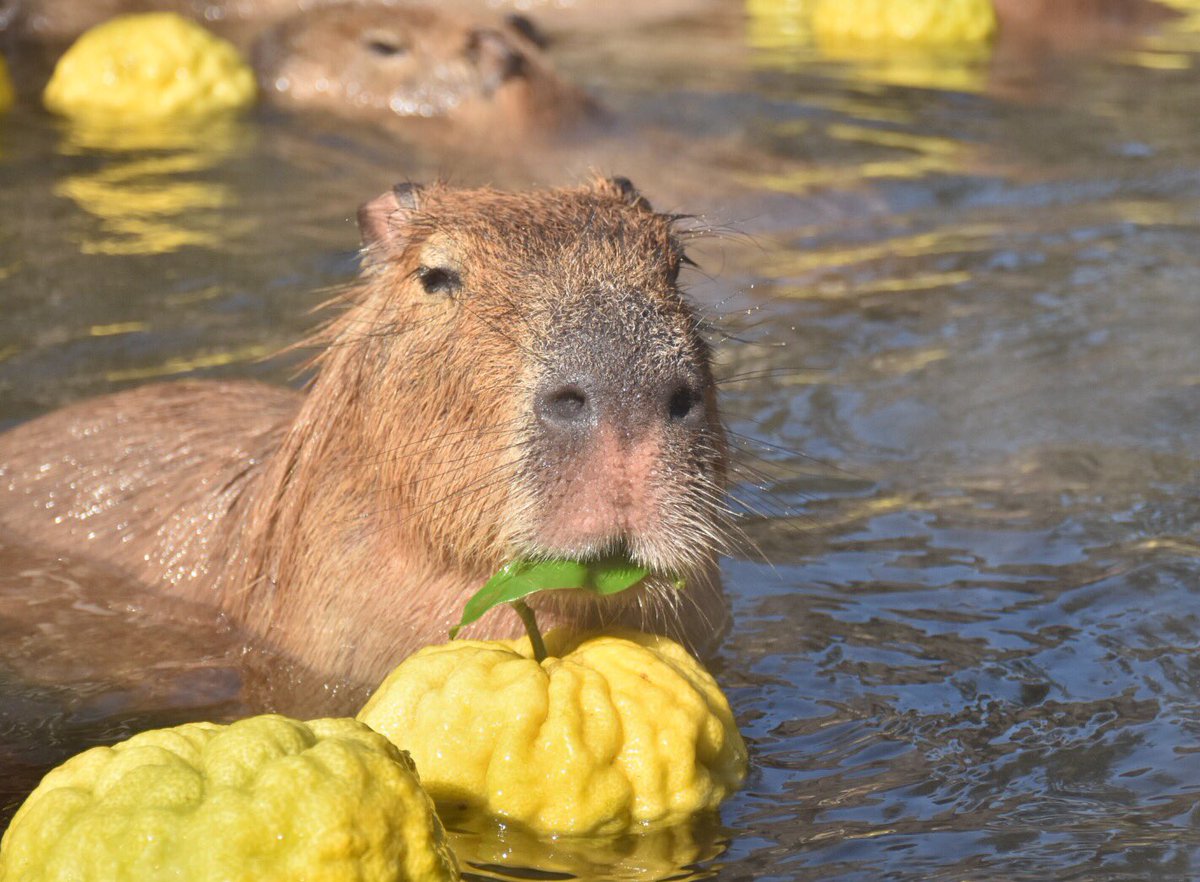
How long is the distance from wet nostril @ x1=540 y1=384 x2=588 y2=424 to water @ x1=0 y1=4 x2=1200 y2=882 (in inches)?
23.3

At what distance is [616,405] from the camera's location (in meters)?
3.09

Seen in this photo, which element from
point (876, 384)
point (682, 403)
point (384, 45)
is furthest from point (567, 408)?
point (384, 45)

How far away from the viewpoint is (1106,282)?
23.0 feet

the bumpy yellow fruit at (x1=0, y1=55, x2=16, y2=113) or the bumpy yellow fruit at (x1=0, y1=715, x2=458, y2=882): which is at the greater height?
the bumpy yellow fruit at (x1=0, y1=55, x2=16, y2=113)

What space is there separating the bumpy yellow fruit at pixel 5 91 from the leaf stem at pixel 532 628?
6.96 m

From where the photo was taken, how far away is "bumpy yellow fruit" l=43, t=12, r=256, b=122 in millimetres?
9258

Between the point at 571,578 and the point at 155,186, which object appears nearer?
the point at 571,578

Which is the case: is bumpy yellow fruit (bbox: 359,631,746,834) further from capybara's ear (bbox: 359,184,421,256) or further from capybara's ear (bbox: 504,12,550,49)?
capybara's ear (bbox: 504,12,550,49)

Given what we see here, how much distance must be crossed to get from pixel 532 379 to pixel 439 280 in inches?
21.8

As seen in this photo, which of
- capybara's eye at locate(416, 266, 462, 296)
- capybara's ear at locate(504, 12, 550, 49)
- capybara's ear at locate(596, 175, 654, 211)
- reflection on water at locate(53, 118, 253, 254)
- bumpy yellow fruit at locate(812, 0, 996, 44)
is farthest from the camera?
bumpy yellow fruit at locate(812, 0, 996, 44)

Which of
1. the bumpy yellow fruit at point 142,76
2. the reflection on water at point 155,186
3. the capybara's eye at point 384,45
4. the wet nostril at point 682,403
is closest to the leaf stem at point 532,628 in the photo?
the wet nostril at point 682,403

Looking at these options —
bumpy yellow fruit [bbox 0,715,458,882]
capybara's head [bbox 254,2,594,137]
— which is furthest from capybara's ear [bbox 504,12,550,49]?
bumpy yellow fruit [bbox 0,715,458,882]

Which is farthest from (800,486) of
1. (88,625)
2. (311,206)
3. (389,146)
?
(389,146)

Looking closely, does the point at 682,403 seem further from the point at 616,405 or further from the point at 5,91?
the point at 5,91
